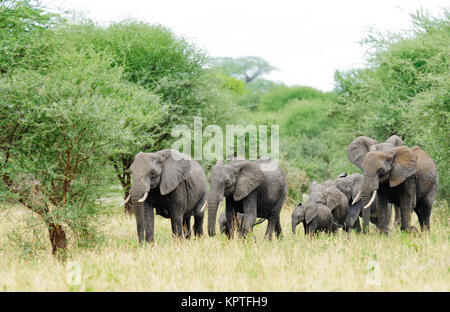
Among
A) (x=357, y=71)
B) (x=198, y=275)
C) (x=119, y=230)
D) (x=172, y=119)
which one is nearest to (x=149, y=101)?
(x=172, y=119)

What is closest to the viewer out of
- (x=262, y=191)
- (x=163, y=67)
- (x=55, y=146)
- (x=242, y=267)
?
(x=242, y=267)

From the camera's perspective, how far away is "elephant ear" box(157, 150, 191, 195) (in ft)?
37.6

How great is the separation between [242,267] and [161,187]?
3.44m

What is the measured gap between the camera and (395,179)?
11.8m

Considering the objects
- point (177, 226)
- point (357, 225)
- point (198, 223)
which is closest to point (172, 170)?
point (177, 226)

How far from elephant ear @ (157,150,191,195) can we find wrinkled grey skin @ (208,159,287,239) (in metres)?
0.72

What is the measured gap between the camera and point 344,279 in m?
7.68

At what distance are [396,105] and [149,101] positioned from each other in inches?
426

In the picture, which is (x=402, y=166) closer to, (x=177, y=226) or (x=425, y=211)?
(x=425, y=211)

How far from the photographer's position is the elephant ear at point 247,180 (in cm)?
1178

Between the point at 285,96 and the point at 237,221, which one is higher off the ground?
the point at 285,96

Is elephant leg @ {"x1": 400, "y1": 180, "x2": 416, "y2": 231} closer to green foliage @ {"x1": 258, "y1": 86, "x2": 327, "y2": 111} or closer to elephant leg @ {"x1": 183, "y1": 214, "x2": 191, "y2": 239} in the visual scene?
elephant leg @ {"x1": 183, "y1": 214, "x2": 191, "y2": 239}

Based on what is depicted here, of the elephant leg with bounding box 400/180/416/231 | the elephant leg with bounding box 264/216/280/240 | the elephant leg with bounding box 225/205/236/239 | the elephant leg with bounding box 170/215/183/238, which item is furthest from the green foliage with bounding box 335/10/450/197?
the elephant leg with bounding box 170/215/183/238
